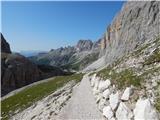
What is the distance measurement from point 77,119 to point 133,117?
280 inches

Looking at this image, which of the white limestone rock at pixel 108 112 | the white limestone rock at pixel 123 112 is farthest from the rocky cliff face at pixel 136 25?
the white limestone rock at pixel 123 112

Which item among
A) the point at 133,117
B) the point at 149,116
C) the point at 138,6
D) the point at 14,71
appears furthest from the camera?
the point at 138,6

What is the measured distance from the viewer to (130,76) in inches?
806

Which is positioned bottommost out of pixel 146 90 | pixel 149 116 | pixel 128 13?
pixel 149 116

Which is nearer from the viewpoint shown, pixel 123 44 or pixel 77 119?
pixel 77 119

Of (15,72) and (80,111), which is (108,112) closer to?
(80,111)

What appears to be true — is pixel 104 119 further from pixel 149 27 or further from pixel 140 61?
pixel 149 27

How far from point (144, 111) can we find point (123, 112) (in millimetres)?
2411

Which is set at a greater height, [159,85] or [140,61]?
[140,61]

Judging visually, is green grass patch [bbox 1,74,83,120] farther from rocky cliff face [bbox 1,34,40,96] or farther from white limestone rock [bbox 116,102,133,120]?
rocky cliff face [bbox 1,34,40,96]

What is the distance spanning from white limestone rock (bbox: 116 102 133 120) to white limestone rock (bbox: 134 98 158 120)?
78cm

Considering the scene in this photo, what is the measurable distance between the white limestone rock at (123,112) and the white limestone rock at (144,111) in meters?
0.78

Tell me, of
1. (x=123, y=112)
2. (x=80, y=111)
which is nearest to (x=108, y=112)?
(x=123, y=112)

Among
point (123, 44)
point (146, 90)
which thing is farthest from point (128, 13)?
point (146, 90)
